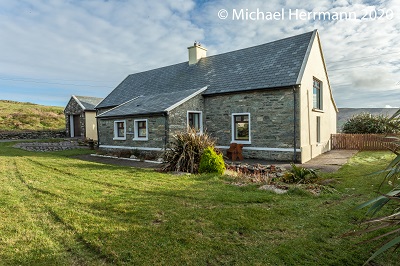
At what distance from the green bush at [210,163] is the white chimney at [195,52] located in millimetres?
12950

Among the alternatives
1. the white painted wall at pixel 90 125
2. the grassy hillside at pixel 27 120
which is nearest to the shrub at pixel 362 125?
the white painted wall at pixel 90 125

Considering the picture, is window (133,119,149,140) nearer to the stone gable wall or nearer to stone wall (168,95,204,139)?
stone wall (168,95,204,139)

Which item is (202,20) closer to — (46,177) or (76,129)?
(46,177)

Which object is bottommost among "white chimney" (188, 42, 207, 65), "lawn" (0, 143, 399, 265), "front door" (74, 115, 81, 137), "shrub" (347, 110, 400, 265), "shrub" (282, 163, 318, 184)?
"lawn" (0, 143, 399, 265)

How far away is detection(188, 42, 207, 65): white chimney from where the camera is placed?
20.5 metres

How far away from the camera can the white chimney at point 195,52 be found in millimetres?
20531

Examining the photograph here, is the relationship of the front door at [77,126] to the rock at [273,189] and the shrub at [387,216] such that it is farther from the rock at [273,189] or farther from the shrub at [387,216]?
the shrub at [387,216]

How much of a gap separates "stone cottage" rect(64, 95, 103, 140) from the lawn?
20566mm

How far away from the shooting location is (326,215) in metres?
5.14

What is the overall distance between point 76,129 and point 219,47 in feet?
64.3

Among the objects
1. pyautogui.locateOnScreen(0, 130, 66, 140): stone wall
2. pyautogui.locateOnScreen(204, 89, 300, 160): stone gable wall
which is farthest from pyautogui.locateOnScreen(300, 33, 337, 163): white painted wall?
pyautogui.locateOnScreen(0, 130, 66, 140): stone wall

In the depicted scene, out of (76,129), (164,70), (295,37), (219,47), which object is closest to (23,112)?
(76,129)

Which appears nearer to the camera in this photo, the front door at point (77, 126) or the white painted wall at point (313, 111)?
the white painted wall at point (313, 111)

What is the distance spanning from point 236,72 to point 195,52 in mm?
5657
